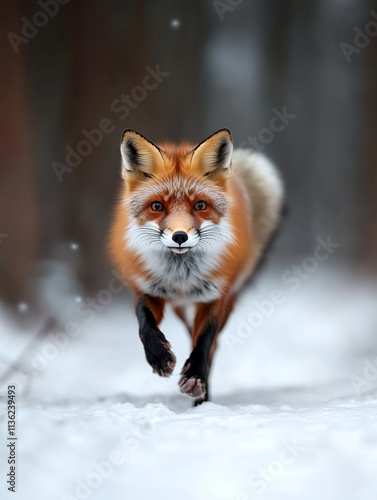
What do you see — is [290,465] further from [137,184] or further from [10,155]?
[10,155]

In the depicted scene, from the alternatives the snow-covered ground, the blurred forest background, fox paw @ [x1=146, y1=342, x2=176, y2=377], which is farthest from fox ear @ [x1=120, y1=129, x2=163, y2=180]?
the blurred forest background

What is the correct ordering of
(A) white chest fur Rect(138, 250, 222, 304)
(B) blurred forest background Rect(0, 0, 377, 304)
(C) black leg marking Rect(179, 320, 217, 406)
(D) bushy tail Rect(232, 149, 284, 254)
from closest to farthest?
1. (C) black leg marking Rect(179, 320, 217, 406)
2. (A) white chest fur Rect(138, 250, 222, 304)
3. (D) bushy tail Rect(232, 149, 284, 254)
4. (B) blurred forest background Rect(0, 0, 377, 304)

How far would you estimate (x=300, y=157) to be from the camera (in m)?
3.30

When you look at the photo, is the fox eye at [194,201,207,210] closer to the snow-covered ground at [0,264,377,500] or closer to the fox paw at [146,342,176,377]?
the fox paw at [146,342,176,377]

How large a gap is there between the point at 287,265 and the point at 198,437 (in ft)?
6.30

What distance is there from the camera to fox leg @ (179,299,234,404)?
1.78m

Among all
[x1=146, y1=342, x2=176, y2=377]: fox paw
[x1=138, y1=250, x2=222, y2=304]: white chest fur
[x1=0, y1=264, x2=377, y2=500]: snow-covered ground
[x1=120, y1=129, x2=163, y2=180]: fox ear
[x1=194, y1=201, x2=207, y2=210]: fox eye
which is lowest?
[x1=0, y1=264, x2=377, y2=500]: snow-covered ground

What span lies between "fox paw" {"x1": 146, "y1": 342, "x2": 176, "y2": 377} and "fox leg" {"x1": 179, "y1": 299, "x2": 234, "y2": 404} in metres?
0.08

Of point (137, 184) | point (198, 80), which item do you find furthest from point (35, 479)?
point (198, 80)

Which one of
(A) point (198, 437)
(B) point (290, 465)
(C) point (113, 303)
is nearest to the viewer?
(B) point (290, 465)

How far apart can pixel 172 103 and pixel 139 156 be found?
136 cm

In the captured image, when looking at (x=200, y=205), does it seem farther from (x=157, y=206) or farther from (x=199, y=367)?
(x=199, y=367)

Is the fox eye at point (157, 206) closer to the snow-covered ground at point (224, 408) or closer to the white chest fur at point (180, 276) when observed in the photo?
the white chest fur at point (180, 276)

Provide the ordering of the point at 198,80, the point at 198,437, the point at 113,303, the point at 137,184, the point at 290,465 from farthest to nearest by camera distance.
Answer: the point at 113,303
the point at 198,80
the point at 137,184
the point at 198,437
the point at 290,465
